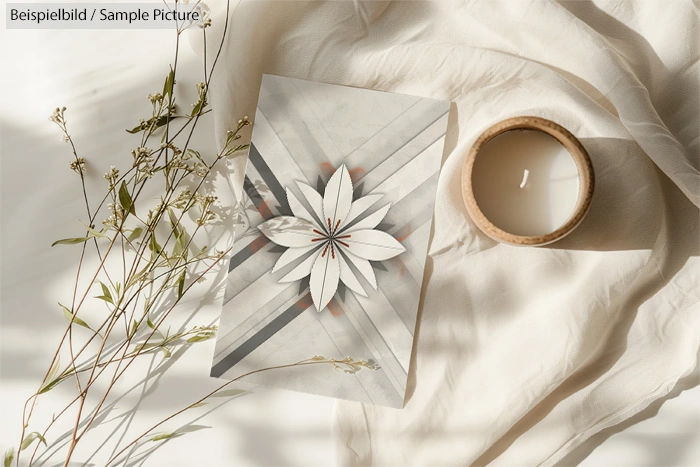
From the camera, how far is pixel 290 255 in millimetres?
634

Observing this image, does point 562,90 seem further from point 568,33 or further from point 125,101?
point 125,101

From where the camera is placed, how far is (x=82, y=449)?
0.63 m

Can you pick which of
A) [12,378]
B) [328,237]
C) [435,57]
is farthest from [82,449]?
[435,57]

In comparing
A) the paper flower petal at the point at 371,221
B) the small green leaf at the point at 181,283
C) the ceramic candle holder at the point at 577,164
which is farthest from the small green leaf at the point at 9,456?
the ceramic candle holder at the point at 577,164

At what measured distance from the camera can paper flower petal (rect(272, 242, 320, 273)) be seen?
63 centimetres

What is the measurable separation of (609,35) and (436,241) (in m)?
0.35

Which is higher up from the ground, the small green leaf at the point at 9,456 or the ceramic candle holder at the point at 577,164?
the ceramic candle holder at the point at 577,164

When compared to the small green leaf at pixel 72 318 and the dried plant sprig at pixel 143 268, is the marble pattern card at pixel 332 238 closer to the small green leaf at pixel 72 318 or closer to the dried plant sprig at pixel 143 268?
the dried plant sprig at pixel 143 268

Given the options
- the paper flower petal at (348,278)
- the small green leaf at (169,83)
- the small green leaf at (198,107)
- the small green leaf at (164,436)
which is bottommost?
the small green leaf at (164,436)

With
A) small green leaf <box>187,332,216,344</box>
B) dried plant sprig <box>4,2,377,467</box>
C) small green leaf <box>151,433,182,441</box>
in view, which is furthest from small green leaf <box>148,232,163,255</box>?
small green leaf <box>151,433,182,441</box>

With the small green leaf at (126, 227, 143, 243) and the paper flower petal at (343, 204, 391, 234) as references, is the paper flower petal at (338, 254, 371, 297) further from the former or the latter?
the small green leaf at (126, 227, 143, 243)

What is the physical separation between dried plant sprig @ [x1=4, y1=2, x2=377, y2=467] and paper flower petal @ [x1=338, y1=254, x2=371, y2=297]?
0.29ft

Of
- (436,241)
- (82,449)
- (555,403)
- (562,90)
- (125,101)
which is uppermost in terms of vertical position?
(125,101)

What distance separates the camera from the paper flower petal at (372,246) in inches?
24.9
